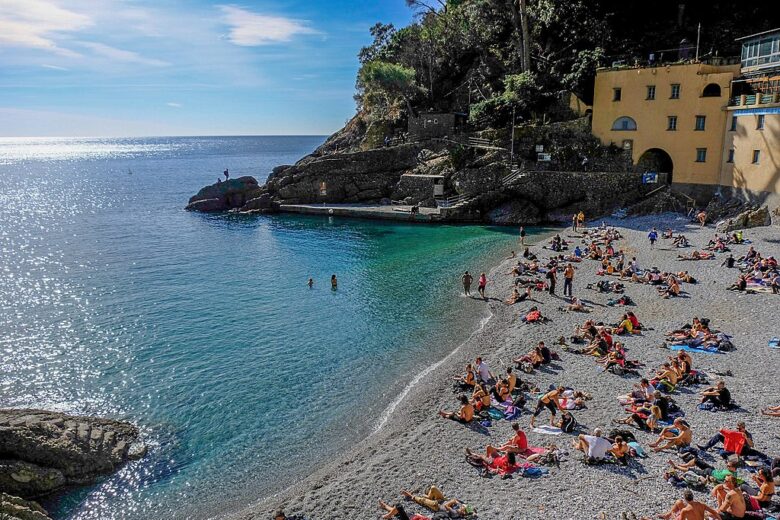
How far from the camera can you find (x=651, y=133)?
4609cm

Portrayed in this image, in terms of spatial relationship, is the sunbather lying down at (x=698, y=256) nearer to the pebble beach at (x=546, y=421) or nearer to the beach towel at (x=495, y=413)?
the pebble beach at (x=546, y=421)

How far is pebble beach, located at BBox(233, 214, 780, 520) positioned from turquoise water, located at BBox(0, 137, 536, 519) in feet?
4.75

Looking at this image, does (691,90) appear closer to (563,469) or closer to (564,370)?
(564,370)

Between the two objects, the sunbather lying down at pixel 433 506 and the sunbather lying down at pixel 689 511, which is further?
the sunbather lying down at pixel 433 506

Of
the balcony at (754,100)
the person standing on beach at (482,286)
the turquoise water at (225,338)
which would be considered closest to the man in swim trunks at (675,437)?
the turquoise water at (225,338)

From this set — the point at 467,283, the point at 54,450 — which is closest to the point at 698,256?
the point at 467,283

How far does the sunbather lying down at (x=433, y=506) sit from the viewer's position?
39.2 ft

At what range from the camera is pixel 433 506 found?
12.3 meters

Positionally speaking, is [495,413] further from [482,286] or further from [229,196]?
[229,196]

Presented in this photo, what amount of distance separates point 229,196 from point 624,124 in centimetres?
4515

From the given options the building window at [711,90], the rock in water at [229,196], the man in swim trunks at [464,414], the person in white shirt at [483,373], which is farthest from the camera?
the rock in water at [229,196]

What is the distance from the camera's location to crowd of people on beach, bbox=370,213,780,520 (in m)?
11.9

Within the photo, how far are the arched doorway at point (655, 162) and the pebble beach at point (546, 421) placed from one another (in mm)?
21604

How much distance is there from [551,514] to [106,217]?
6780cm
